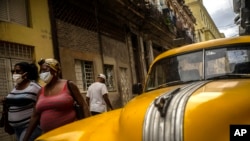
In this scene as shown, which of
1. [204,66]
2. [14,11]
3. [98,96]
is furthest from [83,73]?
[204,66]

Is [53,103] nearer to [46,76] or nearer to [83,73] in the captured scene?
[46,76]

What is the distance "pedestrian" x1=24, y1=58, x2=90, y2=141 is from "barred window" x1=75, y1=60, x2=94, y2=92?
7.21 meters

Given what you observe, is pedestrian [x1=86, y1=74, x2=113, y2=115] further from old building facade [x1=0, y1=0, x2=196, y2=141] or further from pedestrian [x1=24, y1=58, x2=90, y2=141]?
pedestrian [x1=24, y1=58, x2=90, y2=141]

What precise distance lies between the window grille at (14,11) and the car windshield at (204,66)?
5.27 m

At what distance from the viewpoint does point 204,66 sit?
12.1 feet

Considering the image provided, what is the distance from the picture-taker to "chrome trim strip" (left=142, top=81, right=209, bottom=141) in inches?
91.7

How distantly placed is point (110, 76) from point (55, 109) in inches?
407

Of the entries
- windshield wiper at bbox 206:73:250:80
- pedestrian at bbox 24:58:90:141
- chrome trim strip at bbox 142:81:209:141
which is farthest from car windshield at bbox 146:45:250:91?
chrome trim strip at bbox 142:81:209:141

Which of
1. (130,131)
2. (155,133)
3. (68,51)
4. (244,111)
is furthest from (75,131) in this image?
(68,51)

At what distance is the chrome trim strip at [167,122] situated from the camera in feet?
7.64

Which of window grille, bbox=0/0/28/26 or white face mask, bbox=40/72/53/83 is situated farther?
window grille, bbox=0/0/28/26

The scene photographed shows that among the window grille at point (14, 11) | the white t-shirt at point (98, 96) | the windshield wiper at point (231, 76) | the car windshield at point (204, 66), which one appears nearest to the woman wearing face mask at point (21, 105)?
the car windshield at point (204, 66)

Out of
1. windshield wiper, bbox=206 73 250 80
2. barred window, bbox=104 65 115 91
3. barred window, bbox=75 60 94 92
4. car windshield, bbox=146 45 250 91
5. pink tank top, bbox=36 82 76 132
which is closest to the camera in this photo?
windshield wiper, bbox=206 73 250 80

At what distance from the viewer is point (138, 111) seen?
8.68 feet
